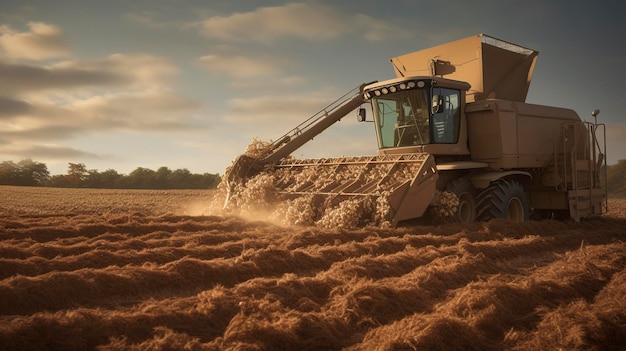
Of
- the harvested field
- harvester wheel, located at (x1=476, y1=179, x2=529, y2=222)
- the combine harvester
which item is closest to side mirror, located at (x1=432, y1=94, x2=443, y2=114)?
the combine harvester

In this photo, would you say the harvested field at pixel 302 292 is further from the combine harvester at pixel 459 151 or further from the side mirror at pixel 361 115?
the side mirror at pixel 361 115

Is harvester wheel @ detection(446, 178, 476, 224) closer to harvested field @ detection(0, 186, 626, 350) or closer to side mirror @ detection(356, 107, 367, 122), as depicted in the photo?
harvested field @ detection(0, 186, 626, 350)

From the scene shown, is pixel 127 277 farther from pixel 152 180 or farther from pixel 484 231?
pixel 152 180

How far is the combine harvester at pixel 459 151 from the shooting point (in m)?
9.05

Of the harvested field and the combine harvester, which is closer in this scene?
the harvested field

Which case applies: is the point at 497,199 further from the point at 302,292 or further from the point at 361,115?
the point at 302,292

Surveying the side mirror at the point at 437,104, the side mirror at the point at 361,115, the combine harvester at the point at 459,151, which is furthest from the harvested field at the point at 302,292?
the side mirror at the point at 361,115

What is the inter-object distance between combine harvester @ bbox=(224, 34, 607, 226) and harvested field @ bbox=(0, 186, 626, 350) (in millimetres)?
1714

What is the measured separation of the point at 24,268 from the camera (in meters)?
4.96

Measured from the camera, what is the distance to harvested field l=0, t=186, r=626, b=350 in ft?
10.9

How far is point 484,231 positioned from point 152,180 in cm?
1948

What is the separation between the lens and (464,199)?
973 centimetres

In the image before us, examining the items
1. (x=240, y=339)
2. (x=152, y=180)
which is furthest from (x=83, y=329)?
(x=152, y=180)

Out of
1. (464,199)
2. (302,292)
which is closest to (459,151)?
(464,199)
